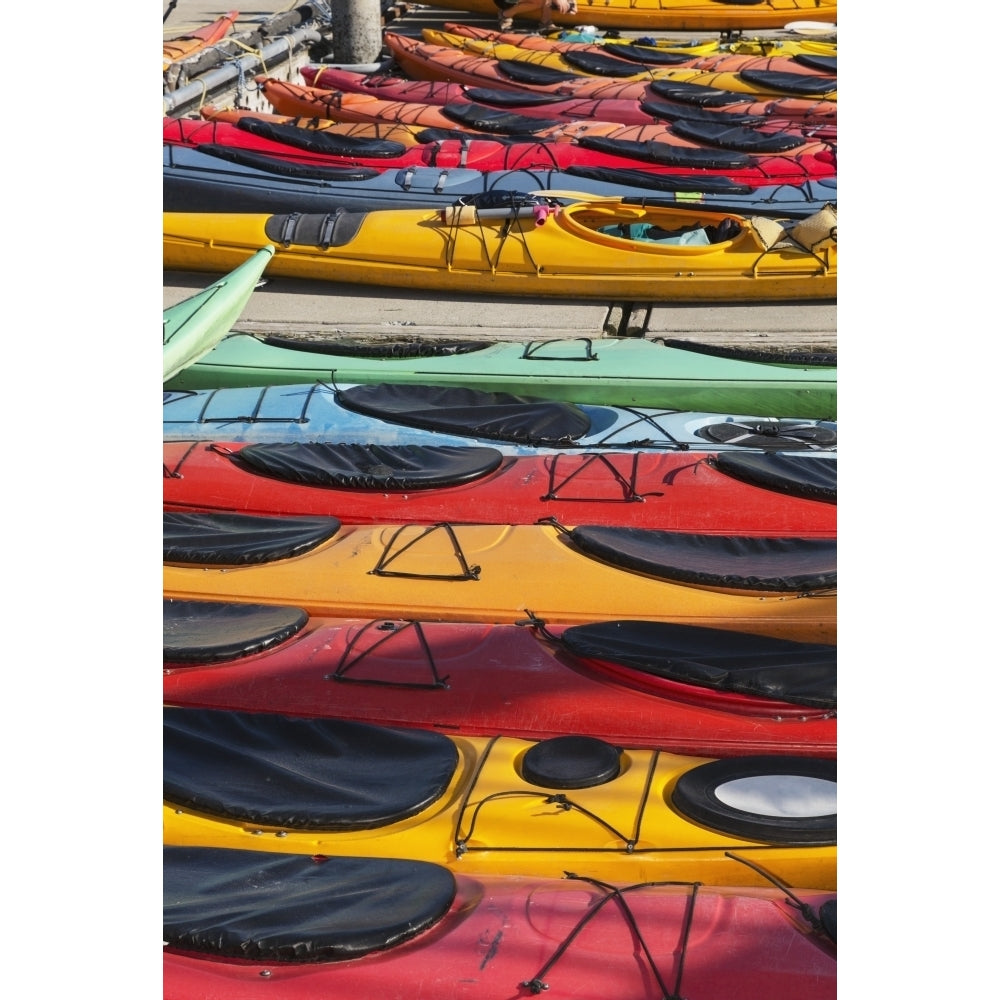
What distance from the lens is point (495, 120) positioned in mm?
12516

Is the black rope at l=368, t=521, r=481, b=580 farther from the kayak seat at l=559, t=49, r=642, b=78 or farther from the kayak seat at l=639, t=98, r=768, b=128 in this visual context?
the kayak seat at l=559, t=49, r=642, b=78

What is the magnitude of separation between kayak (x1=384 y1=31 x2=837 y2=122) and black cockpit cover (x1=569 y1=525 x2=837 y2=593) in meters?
8.40

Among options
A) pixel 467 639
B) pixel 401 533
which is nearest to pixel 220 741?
pixel 467 639

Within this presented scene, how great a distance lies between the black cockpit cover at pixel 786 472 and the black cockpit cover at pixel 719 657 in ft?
3.77

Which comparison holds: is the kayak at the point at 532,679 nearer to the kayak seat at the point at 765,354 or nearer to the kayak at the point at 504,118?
the kayak seat at the point at 765,354

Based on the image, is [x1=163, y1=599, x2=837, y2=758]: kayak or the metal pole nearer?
[x1=163, y1=599, x2=837, y2=758]: kayak

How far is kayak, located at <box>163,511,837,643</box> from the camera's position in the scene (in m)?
5.33

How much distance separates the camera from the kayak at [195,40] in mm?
14992

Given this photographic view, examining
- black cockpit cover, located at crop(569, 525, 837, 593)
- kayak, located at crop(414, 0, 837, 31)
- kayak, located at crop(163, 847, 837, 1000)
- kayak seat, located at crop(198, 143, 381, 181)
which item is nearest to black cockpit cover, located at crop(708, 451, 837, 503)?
black cockpit cover, located at crop(569, 525, 837, 593)

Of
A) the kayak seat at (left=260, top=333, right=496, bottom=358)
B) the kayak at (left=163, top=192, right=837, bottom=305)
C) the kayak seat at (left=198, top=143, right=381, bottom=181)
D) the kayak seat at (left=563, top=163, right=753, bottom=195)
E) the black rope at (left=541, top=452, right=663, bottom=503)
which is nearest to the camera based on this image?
the black rope at (left=541, top=452, right=663, bottom=503)

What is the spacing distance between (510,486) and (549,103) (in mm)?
8204

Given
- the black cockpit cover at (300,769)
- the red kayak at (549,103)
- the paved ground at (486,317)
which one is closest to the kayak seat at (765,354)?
the paved ground at (486,317)

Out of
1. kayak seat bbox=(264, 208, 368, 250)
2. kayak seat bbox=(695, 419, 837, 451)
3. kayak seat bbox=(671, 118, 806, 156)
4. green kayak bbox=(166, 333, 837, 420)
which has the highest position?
kayak seat bbox=(671, 118, 806, 156)

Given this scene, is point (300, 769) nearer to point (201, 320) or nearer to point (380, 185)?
point (201, 320)
